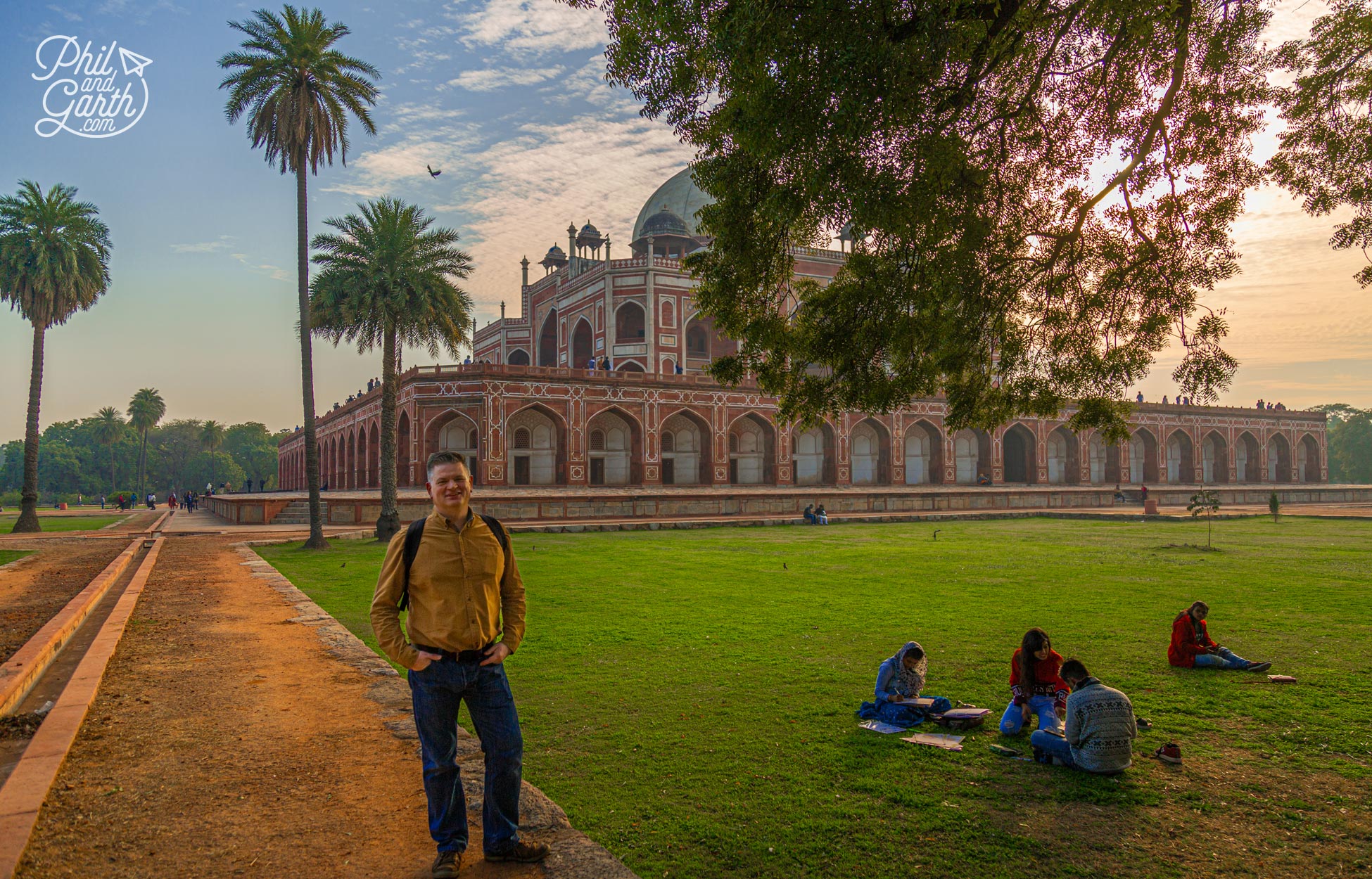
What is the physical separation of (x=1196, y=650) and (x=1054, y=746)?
9.13 feet

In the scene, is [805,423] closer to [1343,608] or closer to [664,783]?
[664,783]

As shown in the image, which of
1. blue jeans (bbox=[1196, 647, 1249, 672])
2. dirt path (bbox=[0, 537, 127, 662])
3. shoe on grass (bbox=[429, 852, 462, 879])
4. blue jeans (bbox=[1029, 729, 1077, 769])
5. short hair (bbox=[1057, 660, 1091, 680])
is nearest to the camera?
shoe on grass (bbox=[429, 852, 462, 879])

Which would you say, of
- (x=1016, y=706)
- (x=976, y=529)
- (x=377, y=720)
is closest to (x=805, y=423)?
(x=1016, y=706)

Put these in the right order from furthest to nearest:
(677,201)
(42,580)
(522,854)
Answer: (677,201) < (42,580) < (522,854)

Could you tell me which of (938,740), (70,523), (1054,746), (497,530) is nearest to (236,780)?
(497,530)

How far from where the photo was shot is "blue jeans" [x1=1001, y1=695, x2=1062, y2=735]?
4605mm

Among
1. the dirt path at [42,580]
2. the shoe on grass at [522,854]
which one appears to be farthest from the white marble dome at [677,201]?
the shoe on grass at [522,854]

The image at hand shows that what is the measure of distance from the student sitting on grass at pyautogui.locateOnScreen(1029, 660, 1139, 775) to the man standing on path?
2.68 m

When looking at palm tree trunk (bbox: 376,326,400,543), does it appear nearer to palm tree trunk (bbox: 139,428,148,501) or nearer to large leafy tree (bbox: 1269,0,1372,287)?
large leafy tree (bbox: 1269,0,1372,287)

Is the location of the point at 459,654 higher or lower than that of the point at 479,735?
higher

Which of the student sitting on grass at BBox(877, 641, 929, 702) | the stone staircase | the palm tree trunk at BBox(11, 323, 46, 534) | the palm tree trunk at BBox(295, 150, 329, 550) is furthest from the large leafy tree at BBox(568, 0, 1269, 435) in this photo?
the palm tree trunk at BBox(11, 323, 46, 534)

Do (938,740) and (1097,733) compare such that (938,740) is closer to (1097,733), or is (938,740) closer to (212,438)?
(1097,733)

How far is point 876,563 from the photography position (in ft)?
46.2

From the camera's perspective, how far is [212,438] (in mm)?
82500
